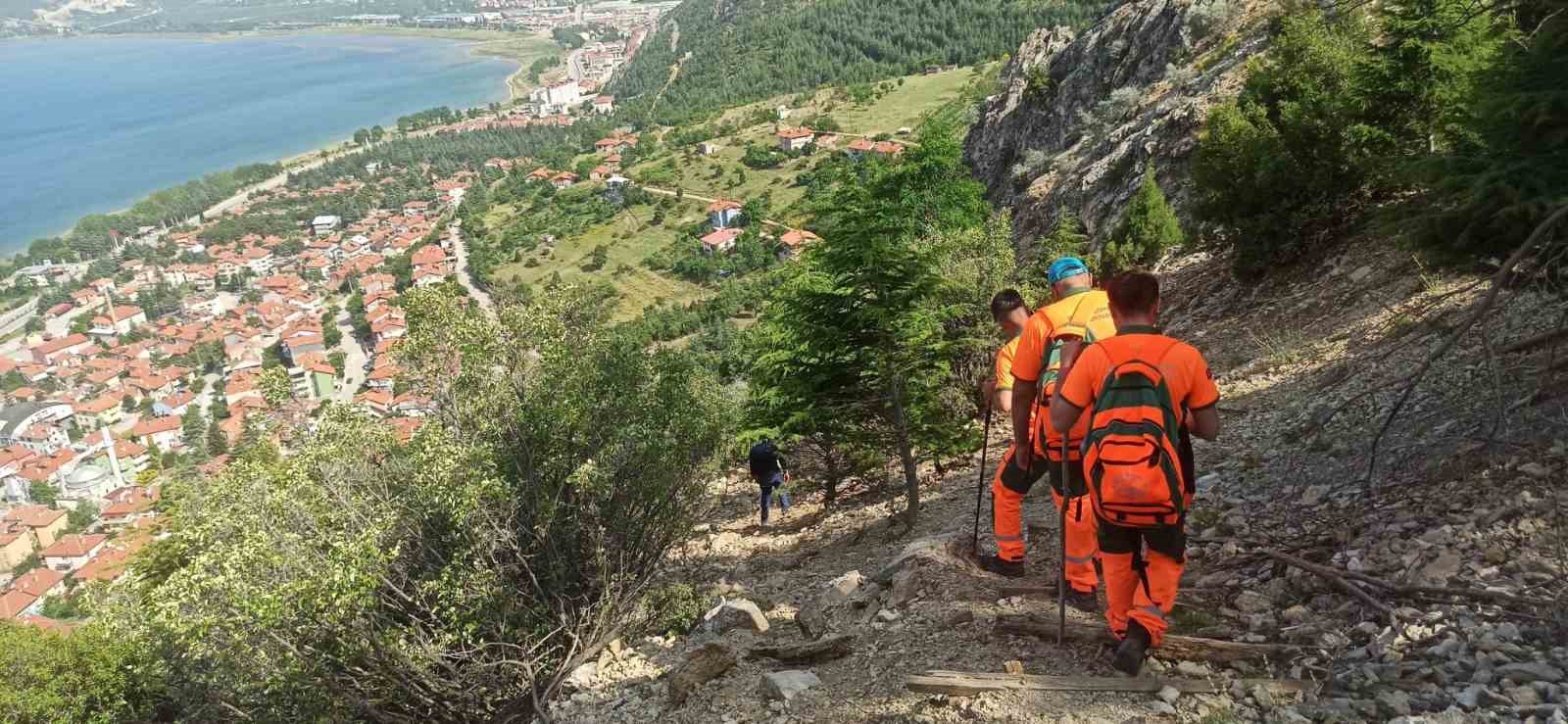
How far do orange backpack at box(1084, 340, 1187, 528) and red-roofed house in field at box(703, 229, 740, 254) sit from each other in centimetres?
6917

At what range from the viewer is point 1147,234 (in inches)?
605

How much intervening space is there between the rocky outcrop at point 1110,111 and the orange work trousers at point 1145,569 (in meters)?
15.6

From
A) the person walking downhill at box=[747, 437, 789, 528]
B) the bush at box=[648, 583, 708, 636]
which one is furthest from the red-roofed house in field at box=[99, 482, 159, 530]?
the bush at box=[648, 583, 708, 636]

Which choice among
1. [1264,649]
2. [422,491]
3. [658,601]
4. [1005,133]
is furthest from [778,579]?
[1005,133]

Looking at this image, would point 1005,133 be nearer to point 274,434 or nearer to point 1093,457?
Result: point 274,434

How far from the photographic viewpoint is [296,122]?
15912 centimetres

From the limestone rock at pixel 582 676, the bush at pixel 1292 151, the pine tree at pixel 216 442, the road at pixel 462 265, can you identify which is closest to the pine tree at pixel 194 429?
the pine tree at pixel 216 442

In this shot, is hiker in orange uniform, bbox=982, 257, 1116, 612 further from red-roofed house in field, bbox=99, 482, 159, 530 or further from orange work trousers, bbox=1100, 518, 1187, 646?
red-roofed house in field, bbox=99, 482, 159, 530

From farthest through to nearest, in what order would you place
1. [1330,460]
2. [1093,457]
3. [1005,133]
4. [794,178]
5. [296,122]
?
1. [296,122]
2. [794,178]
3. [1005,133]
4. [1330,460]
5. [1093,457]

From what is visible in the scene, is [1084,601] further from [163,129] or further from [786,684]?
[163,129]

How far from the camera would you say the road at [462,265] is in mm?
71688

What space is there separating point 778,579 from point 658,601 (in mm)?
1212

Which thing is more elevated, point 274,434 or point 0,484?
point 274,434

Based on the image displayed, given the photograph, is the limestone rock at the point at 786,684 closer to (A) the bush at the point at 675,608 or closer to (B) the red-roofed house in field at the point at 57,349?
(A) the bush at the point at 675,608
